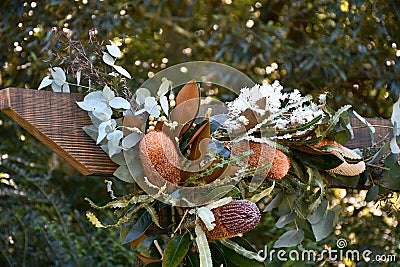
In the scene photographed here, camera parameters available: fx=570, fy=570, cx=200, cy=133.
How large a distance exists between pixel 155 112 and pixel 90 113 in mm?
81

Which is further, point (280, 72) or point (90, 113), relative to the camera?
point (280, 72)

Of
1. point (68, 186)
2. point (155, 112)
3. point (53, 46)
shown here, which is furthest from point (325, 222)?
point (68, 186)

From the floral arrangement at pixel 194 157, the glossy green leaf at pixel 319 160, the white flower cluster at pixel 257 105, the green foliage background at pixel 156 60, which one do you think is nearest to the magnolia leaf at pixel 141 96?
the floral arrangement at pixel 194 157

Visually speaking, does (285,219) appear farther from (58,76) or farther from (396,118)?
(58,76)

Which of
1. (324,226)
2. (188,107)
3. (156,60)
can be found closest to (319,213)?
(324,226)

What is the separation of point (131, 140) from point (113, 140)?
2 cm

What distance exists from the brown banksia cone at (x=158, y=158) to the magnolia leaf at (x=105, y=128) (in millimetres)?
43

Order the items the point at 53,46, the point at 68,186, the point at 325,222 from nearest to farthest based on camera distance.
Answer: the point at 325,222
the point at 53,46
the point at 68,186

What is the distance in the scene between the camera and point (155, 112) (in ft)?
2.27

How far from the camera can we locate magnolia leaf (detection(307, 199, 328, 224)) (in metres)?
0.82

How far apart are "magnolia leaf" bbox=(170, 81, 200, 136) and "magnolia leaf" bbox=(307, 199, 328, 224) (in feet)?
0.80

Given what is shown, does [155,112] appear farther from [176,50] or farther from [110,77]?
[176,50]

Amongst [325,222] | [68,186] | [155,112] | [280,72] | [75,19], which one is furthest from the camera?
[68,186]

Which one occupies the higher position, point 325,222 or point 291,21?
point 325,222
